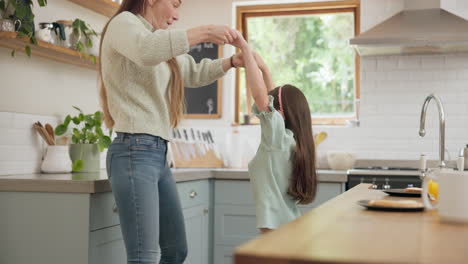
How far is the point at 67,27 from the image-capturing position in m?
3.20

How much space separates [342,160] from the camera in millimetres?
4297

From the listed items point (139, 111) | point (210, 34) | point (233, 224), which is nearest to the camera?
point (210, 34)

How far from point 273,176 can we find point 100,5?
1.68 metres

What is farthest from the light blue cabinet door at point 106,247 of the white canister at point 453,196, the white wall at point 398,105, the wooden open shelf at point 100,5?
the white wall at point 398,105

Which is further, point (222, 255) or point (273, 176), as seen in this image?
point (222, 255)

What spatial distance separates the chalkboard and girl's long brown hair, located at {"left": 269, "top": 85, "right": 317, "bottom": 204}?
87.8 inches

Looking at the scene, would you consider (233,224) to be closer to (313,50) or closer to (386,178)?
(386,178)

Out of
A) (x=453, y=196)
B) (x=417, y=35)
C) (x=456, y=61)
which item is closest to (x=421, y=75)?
(x=456, y=61)

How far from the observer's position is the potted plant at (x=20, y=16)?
2.67 metres

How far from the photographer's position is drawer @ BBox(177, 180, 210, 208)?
3395mm

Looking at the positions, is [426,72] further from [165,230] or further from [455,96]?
[165,230]

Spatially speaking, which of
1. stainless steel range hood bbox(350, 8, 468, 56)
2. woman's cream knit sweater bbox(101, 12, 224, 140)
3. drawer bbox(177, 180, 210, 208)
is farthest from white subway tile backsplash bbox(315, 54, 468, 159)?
woman's cream knit sweater bbox(101, 12, 224, 140)

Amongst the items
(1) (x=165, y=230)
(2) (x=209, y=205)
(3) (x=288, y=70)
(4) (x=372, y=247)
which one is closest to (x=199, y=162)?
(2) (x=209, y=205)

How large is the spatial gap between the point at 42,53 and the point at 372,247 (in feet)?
8.02
